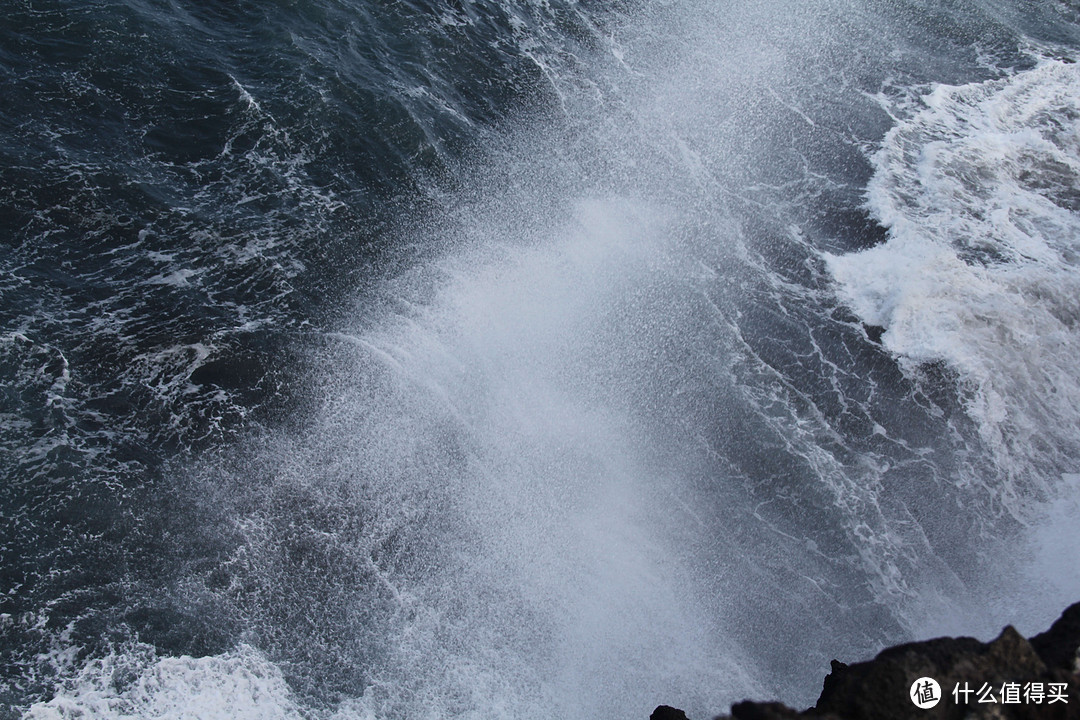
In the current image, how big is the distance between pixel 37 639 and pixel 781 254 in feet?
83.9

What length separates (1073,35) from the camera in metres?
41.1

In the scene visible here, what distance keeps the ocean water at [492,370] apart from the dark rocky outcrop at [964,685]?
6.81 meters

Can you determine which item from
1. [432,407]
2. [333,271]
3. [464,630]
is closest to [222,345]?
[333,271]

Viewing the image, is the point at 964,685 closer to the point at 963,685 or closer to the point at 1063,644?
the point at 963,685

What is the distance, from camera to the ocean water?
18297 millimetres

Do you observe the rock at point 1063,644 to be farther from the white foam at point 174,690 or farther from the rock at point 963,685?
the white foam at point 174,690

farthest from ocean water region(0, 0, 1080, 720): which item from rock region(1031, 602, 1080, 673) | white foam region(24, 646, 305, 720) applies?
rock region(1031, 602, 1080, 673)

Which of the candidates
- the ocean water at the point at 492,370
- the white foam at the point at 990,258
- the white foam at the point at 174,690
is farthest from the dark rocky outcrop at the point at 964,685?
the white foam at the point at 990,258

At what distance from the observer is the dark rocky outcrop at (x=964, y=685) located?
11719 millimetres

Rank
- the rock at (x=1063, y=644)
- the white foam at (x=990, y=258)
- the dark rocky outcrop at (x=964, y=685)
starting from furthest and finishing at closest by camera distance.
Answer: the white foam at (x=990, y=258), the rock at (x=1063, y=644), the dark rocky outcrop at (x=964, y=685)

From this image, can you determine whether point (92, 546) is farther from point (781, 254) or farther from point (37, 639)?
point (781, 254)

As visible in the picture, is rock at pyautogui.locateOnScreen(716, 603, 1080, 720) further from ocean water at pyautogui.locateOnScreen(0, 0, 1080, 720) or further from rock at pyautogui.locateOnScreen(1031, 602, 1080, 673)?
ocean water at pyautogui.locateOnScreen(0, 0, 1080, 720)

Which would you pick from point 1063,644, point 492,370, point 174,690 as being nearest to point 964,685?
point 1063,644

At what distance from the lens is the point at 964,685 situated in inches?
469
